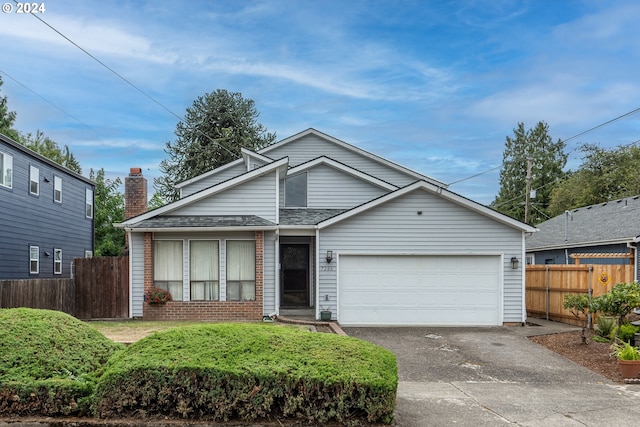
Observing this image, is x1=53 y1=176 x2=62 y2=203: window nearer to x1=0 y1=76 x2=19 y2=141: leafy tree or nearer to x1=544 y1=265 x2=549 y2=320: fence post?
x1=0 y1=76 x2=19 y2=141: leafy tree

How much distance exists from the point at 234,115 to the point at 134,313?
2349 centimetres

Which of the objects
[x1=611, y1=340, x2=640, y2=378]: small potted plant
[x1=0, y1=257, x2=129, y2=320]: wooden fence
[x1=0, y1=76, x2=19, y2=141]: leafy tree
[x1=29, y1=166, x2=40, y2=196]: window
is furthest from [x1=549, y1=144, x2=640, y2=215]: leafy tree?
[x1=0, y1=76, x2=19, y2=141]: leafy tree

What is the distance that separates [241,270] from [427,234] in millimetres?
5646

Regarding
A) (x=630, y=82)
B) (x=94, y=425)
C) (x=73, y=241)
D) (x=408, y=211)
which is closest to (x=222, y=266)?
(x=408, y=211)

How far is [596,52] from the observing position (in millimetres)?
16938

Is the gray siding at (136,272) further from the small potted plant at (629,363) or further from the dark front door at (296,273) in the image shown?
the small potted plant at (629,363)

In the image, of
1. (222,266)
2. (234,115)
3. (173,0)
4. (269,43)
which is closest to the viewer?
(173,0)

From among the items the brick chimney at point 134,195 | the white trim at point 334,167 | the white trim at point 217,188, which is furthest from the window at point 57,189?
the white trim at point 334,167

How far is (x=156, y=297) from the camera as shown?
48.7 ft

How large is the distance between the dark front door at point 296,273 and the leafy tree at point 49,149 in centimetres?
2981

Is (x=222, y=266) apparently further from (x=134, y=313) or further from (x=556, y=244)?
(x=556, y=244)

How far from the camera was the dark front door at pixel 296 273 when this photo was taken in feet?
57.8

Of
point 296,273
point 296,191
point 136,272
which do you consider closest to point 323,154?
point 296,191

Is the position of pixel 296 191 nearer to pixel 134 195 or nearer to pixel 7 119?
pixel 134 195
